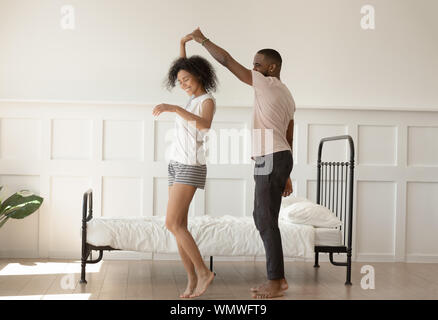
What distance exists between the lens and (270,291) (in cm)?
357

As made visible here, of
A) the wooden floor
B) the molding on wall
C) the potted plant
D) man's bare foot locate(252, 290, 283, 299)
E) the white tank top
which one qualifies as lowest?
the wooden floor

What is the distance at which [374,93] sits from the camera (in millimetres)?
5477

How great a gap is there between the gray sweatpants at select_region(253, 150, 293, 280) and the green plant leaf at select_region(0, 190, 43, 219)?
214 cm

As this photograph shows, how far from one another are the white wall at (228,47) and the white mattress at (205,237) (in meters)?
1.52

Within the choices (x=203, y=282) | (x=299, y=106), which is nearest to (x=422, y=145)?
(x=299, y=106)

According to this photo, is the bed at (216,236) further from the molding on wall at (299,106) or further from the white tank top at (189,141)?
the molding on wall at (299,106)

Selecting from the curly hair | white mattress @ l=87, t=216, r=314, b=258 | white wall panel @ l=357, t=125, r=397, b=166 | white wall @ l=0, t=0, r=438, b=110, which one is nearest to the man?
the curly hair

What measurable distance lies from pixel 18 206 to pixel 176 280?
1509mm

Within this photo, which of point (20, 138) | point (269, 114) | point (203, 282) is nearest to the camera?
point (269, 114)

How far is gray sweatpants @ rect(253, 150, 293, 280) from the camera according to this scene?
348 cm

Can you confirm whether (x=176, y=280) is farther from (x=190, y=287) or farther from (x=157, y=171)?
(x=157, y=171)

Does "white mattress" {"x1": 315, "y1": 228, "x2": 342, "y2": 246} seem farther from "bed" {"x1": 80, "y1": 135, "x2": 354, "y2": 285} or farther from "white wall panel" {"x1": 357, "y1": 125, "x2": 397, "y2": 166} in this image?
"white wall panel" {"x1": 357, "y1": 125, "x2": 397, "y2": 166}

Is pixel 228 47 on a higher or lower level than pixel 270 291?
higher

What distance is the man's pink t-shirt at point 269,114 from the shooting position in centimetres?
340
